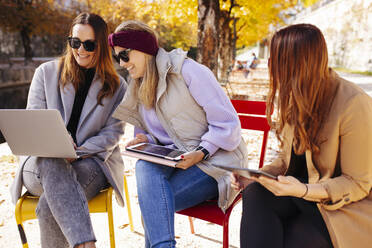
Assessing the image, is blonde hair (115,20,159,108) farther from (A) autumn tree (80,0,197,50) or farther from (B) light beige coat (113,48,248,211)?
(A) autumn tree (80,0,197,50)

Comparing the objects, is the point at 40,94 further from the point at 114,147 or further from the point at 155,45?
the point at 155,45

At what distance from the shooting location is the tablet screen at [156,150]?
212 centimetres

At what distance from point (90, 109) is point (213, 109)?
39.5 inches

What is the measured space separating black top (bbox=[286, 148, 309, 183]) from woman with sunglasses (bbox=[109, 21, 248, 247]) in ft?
1.24

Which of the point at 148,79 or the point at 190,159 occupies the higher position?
the point at 148,79

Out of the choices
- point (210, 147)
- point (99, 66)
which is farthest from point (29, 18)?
point (210, 147)

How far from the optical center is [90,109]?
2.64 m

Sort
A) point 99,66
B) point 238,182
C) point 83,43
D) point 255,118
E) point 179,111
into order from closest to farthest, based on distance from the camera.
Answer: point 238,182 → point 179,111 → point 83,43 → point 99,66 → point 255,118

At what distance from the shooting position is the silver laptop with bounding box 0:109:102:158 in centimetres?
200

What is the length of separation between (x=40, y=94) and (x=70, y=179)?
920 mm

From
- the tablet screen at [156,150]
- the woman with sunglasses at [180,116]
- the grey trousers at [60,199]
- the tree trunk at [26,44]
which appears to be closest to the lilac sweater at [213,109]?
the woman with sunglasses at [180,116]

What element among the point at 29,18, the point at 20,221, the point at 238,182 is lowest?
the point at 20,221

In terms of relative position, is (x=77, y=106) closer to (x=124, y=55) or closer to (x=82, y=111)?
(x=82, y=111)

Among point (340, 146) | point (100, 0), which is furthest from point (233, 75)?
point (340, 146)
